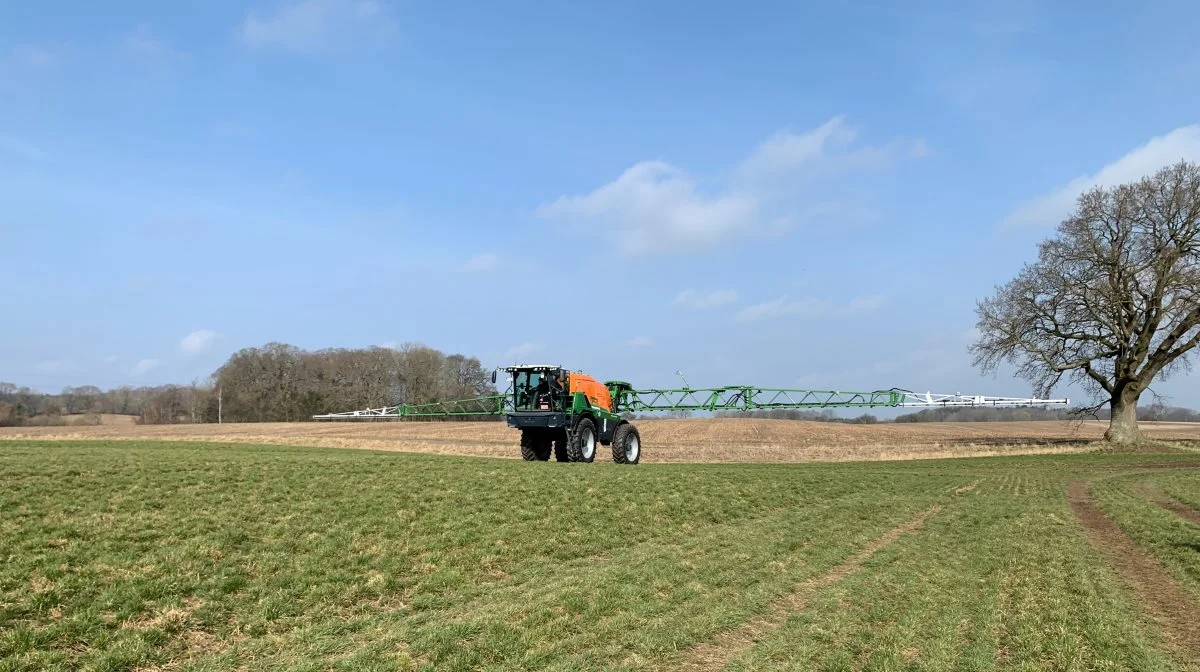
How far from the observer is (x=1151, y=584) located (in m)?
11.2

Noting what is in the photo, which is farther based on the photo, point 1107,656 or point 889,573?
point 889,573

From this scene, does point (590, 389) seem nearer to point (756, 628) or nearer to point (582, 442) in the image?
point (582, 442)

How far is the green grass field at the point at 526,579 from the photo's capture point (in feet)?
23.5

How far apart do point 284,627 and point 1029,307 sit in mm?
46846

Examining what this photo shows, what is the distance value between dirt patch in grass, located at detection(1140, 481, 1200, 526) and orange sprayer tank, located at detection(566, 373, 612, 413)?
19.3 m

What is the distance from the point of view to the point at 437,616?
27.2 ft

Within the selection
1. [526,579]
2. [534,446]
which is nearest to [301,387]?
[534,446]

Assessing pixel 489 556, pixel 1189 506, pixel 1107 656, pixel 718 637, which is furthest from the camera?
pixel 1189 506

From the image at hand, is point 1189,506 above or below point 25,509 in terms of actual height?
below

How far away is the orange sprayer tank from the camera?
2859 cm

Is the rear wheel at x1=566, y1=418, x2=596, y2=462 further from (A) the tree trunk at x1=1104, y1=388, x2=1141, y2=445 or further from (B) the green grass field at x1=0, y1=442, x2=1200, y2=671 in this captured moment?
(A) the tree trunk at x1=1104, y1=388, x2=1141, y2=445

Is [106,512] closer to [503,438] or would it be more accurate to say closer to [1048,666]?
[1048,666]

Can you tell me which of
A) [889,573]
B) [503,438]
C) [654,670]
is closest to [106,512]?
[654,670]

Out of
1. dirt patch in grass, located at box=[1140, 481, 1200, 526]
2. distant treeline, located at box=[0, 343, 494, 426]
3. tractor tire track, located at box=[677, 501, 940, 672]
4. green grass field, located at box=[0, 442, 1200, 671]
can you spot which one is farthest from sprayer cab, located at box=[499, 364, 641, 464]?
distant treeline, located at box=[0, 343, 494, 426]
